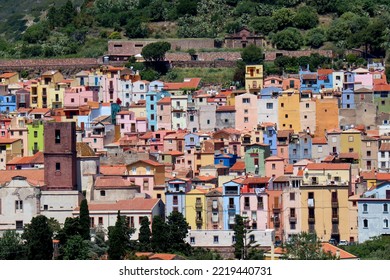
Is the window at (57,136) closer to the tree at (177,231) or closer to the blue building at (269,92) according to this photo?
the tree at (177,231)

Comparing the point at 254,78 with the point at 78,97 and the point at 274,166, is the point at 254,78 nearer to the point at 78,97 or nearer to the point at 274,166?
the point at 78,97

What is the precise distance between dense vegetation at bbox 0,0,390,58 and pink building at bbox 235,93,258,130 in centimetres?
1112

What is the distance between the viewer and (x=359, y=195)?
1337 inches

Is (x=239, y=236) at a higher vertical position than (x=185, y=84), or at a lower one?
lower

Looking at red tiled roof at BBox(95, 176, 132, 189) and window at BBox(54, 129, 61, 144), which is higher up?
window at BBox(54, 129, 61, 144)

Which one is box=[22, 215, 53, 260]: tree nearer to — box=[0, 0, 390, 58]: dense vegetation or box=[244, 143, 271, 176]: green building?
box=[244, 143, 271, 176]: green building

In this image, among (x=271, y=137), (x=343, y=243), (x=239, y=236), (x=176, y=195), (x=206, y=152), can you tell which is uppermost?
(x=271, y=137)

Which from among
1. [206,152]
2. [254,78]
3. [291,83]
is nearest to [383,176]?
[206,152]

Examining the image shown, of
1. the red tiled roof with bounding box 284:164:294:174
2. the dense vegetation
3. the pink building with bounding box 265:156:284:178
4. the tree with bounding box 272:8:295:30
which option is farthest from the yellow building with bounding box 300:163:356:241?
the tree with bounding box 272:8:295:30

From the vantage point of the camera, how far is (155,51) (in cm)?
5422

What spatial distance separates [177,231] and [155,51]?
2438 cm

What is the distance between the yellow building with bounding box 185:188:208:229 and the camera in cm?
3450

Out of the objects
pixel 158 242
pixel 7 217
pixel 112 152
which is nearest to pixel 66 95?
pixel 112 152

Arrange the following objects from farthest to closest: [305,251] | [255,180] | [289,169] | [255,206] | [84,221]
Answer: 1. [289,169]
2. [255,180]
3. [255,206]
4. [84,221]
5. [305,251]
